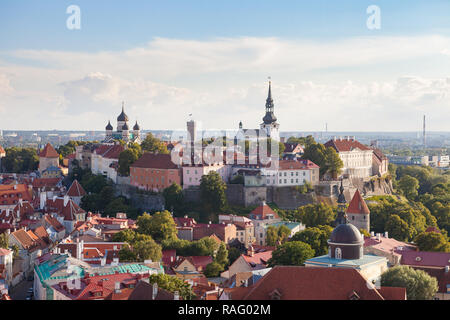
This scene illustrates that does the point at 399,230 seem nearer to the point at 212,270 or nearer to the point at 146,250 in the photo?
the point at 212,270

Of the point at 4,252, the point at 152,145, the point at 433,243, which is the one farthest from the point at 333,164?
the point at 4,252

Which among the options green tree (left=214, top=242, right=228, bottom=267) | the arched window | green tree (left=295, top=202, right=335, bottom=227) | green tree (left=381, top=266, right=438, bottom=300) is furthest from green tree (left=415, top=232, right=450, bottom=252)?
the arched window

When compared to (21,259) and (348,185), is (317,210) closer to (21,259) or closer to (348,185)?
(348,185)

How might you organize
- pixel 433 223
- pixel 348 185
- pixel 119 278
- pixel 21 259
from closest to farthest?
pixel 119 278, pixel 21 259, pixel 433 223, pixel 348 185

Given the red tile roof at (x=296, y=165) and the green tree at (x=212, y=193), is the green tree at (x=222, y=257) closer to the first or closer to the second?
the green tree at (x=212, y=193)
